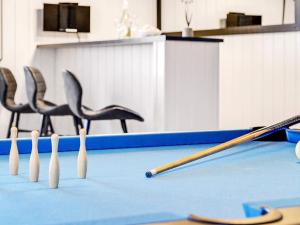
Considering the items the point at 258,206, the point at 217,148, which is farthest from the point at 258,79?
the point at 258,206

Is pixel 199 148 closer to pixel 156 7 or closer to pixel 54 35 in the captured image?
pixel 54 35

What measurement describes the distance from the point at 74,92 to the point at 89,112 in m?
0.20

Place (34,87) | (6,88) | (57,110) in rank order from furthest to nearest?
(6,88) < (34,87) < (57,110)

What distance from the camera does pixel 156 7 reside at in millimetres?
8711

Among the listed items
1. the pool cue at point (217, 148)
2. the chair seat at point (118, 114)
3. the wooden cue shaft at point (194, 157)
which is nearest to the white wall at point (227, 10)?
the chair seat at point (118, 114)

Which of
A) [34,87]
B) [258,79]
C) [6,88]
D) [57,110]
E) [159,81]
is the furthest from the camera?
[6,88]

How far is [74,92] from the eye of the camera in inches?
202

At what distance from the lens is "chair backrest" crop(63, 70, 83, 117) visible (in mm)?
5098

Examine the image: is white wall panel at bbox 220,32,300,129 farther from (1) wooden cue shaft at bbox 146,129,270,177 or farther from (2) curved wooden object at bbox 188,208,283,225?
(2) curved wooden object at bbox 188,208,283,225

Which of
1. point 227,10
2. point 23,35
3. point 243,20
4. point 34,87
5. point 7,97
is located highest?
point 227,10

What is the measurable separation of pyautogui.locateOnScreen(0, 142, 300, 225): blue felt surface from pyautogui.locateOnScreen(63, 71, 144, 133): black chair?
8.33 ft

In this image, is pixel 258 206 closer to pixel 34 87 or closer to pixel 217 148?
pixel 217 148

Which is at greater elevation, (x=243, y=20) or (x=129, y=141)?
(x=243, y=20)

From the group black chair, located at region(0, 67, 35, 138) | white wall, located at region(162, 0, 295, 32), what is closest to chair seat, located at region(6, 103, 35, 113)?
black chair, located at region(0, 67, 35, 138)
